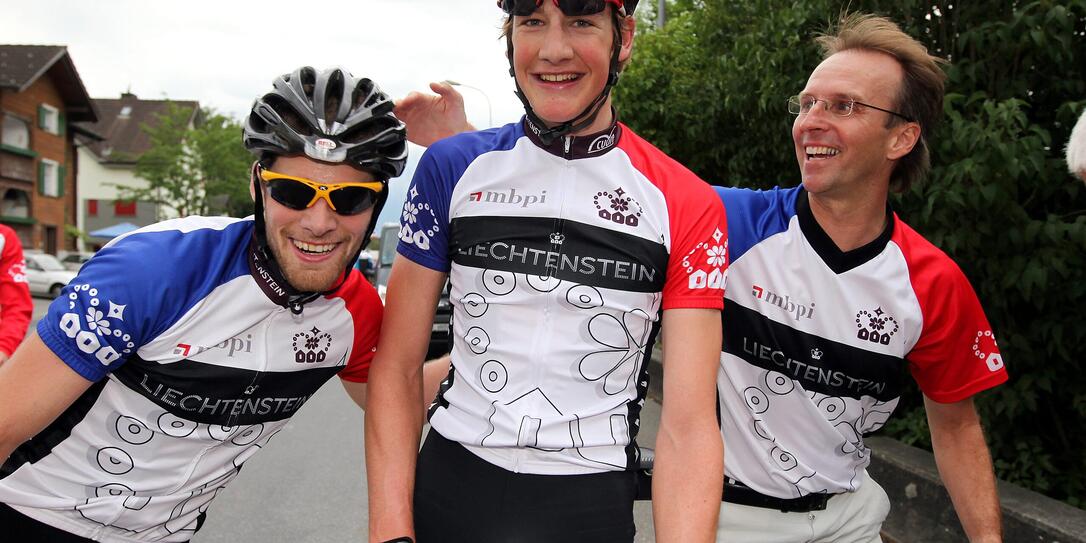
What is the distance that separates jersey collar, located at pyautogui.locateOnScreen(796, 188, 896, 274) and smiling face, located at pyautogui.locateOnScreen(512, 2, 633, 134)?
45.2 inches

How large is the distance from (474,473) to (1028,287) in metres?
3.80

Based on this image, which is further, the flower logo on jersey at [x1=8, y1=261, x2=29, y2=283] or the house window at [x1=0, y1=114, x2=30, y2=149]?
the house window at [x1=0, y1=114, x2=30, y2=149]

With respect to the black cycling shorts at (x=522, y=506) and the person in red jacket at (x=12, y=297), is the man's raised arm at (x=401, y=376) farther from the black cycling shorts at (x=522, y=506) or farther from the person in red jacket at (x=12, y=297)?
the person in red jacket at (x=12, y=297)

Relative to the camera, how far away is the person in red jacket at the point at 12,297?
5531mm

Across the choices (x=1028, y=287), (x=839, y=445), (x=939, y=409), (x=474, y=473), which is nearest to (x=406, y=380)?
(x=474, y=473)

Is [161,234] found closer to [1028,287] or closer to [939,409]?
[939,409]

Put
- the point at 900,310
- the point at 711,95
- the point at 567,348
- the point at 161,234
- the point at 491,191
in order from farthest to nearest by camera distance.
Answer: the point at 711,95, the point at 900,310, the point at 161,234, the point at 491,191, the point at 567,348

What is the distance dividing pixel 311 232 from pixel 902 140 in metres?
2.25

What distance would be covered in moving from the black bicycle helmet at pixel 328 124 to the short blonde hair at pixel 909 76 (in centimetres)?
185

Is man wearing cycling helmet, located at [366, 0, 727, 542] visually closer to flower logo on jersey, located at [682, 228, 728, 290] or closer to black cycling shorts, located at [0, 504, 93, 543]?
flower logo on jersey, located at [682, 228, 728, 290]

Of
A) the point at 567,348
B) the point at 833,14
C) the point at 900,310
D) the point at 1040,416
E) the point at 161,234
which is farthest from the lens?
the point at 833,14

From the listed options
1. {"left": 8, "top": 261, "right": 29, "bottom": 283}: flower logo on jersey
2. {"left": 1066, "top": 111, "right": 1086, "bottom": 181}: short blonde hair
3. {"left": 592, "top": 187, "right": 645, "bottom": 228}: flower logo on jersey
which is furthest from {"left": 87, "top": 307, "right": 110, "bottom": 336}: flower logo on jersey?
{"left": 8, "top": 261, "right": 29, "bottom": 283}: flower logo on jersey

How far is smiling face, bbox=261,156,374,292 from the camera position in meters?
2.43

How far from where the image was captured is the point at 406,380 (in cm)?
223
